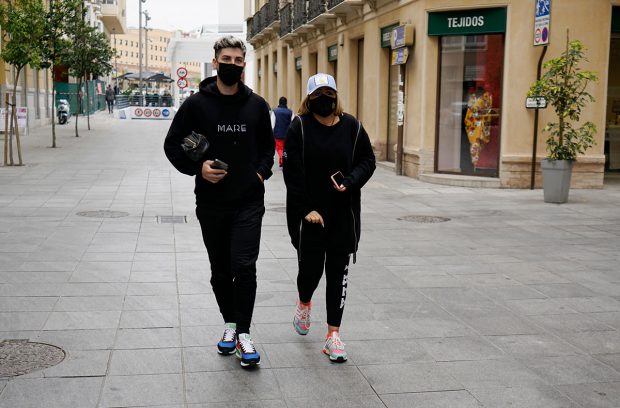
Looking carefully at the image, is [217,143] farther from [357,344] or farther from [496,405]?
[496,405]

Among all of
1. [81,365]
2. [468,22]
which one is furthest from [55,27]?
[81,365]

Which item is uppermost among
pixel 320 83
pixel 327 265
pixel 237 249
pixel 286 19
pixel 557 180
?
pixel 286 19

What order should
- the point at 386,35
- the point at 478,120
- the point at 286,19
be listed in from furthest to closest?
the point at 286,19 → the point at 386,35 → the point at 478,120

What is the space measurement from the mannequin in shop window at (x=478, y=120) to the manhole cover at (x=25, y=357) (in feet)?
43.3

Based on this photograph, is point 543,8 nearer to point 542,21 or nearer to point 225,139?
point 542,21

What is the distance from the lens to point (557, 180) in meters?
13.9

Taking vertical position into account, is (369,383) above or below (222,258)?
below

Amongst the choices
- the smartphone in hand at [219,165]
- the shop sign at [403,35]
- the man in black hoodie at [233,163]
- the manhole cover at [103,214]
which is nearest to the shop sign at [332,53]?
the shop sign at [403,35]

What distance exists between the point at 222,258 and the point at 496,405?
195 cm

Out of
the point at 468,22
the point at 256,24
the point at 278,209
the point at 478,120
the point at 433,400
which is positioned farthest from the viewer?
the point at 256,24

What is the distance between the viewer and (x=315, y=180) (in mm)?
5441

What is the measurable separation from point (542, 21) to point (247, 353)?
12200 mm

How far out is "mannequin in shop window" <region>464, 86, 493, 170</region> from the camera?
17234 millimetres

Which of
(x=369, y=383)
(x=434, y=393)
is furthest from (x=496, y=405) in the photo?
(x=369, y=383)
